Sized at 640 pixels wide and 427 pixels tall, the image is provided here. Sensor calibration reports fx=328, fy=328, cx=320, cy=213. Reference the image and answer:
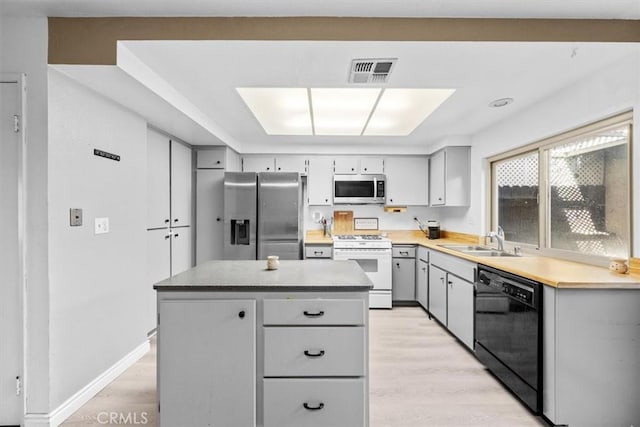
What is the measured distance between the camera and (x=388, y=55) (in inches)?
78.3

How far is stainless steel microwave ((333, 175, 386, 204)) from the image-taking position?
15.5 ft

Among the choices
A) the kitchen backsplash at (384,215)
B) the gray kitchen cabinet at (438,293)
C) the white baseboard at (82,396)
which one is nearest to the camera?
the white baseboard at (82,396)

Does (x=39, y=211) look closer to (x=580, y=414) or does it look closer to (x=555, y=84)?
(x=580, y=414)

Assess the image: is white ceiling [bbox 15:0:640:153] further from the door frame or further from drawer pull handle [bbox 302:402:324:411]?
drawer pull handle [bbox 302:402:324:411]

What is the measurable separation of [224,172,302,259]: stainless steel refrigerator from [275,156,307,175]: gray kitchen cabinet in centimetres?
67

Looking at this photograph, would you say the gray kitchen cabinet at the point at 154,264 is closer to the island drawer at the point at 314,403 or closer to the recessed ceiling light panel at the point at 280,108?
the recessed ceiling light panel at the point at 280,108

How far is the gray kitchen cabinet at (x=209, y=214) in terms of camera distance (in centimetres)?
414

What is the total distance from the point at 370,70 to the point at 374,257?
8.72 feet

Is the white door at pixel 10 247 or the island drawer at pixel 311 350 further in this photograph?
the white door at pixel 10 247

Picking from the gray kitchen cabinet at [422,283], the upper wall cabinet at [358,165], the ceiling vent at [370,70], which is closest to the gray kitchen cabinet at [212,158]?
the upper wall cabinet at [358,165]

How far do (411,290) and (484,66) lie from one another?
298 centimetres

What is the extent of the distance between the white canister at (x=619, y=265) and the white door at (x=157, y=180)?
367cm

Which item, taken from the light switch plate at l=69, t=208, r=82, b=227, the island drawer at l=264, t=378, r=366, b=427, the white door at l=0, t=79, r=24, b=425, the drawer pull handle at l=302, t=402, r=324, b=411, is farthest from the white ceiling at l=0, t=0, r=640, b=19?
the drawer pull handle at l=302, t=402, r=324, b=411

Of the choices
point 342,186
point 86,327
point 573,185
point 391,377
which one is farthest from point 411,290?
point 86,327
